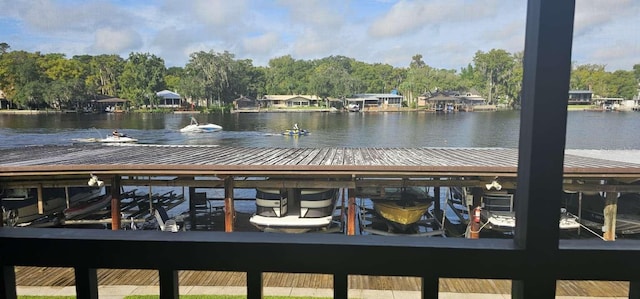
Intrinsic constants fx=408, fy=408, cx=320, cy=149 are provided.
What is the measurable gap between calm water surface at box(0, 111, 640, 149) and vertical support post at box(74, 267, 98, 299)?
26288 millimetres

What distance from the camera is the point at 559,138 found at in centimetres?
63

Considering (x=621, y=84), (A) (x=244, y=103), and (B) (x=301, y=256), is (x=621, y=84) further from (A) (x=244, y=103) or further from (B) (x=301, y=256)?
(A) (x=244, y=103)

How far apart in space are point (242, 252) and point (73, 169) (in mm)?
6683

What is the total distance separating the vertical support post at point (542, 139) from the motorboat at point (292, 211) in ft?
24.3

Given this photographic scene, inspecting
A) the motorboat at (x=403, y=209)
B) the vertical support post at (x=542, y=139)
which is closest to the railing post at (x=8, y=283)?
the vertical support post at (x=542, y=139)

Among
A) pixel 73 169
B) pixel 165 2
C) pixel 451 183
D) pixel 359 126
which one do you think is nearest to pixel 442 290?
pixel 451 183

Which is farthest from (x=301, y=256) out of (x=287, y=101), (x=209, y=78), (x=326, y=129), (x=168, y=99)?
(x=287, y=101)

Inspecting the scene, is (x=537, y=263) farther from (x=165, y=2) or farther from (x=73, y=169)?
(x=165, y=2)

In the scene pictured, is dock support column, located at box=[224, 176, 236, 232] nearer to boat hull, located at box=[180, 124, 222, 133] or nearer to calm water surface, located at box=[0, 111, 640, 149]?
calm water surface, located at box=[0, 111, 640, 149]

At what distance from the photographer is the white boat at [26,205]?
778 centimetres

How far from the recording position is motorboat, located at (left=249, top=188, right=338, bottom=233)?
26.4ft

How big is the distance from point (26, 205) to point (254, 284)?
9.44m

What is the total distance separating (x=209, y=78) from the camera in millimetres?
47156

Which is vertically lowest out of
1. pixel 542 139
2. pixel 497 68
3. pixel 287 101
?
pixel 542 139
